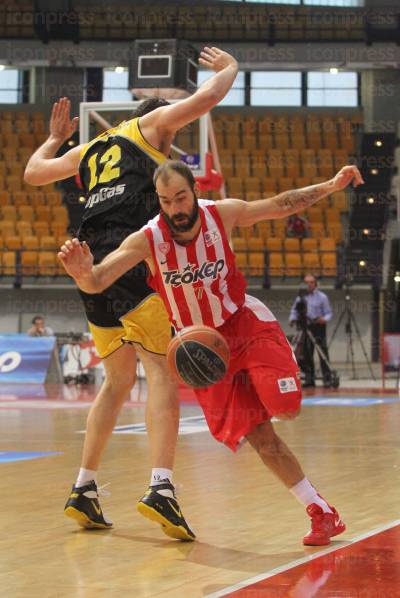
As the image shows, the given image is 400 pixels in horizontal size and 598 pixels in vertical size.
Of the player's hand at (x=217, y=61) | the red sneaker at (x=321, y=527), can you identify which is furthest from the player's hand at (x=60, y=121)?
the red sneaker at (x=321, y=527)

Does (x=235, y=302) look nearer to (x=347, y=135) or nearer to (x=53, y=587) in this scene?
(x=53, y=587)

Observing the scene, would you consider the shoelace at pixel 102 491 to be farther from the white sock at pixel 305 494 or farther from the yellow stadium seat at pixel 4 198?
the yellow stadium seat at pixel 4 198

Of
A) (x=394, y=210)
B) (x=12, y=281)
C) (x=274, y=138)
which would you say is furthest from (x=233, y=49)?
(x=12, y=281)

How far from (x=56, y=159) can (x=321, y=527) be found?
221 centimetres

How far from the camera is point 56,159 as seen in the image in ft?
16.0

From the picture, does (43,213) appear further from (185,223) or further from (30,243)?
(185,223)

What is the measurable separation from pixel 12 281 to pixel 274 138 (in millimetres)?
8558

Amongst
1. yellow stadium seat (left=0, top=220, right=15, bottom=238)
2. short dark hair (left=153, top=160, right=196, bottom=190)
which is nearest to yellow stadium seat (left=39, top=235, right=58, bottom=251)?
yellow stadium seat (left=0, top=220, right=15, bottom=238)

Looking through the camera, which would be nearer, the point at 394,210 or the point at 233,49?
the point at 394,210

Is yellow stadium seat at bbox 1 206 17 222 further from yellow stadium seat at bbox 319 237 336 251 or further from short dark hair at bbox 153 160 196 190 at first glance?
short dark hair at bbox 153 160 196 190

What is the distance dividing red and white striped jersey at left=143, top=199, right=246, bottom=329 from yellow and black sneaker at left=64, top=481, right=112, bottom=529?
901mm

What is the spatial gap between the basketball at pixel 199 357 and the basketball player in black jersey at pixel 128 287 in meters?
0.58

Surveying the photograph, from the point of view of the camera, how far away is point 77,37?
27.8 metres

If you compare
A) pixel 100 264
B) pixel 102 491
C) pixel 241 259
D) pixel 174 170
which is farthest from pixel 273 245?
pixel 100 264
